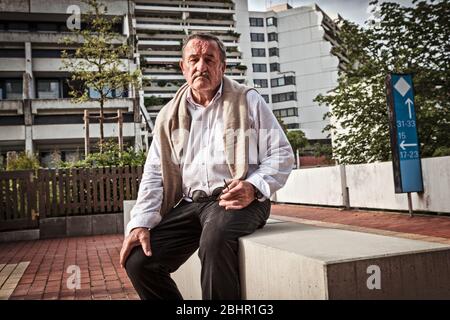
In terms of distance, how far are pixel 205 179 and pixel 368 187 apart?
306 inches

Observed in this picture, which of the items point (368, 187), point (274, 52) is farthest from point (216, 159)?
point (274, 52)

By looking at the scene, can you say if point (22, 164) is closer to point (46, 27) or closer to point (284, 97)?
point (46, 27)

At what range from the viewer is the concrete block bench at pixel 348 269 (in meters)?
1.33

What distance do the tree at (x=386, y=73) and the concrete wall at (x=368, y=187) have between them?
162 cm

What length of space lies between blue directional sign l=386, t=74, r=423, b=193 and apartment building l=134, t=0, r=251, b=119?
47.6 metres

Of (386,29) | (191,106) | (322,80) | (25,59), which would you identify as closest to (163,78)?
(322,80)

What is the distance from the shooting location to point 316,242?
1.71 m

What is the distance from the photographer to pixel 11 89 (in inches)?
1154

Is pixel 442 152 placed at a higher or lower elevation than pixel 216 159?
higher

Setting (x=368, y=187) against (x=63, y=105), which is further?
(x=63, y=105)

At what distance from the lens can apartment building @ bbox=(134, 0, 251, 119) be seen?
57.2 meters

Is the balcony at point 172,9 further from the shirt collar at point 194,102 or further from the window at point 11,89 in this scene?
the shirt collar at point 194,102

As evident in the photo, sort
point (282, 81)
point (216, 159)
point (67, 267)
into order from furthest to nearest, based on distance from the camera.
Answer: point (282, 81), point (67, 267), point (216, 159)

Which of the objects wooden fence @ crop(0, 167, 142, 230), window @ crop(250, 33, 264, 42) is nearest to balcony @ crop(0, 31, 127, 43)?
wooden fence @ crop(0, 167, 142, 230)
